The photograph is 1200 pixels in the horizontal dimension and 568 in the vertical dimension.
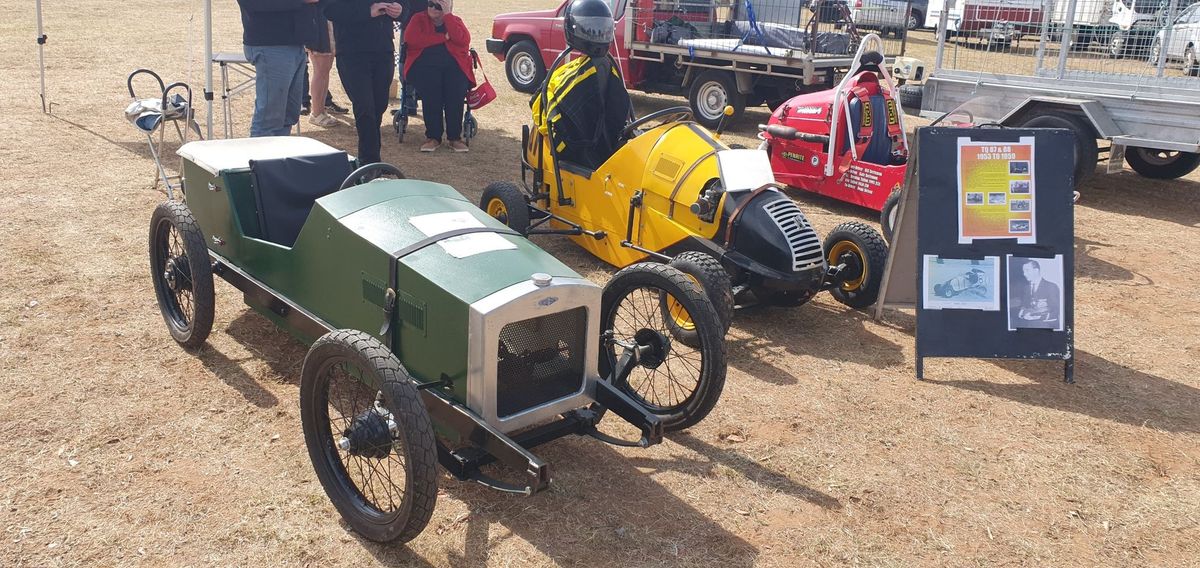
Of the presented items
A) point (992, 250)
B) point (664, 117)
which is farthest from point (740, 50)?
point (992, 250)

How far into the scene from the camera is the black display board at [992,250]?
489 centimetres

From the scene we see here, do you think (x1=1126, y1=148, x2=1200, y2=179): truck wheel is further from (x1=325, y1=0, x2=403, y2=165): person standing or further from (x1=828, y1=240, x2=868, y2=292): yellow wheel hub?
(x1=325, y1=0, x2=403, y2=165): person standing

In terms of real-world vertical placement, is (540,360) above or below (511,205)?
below

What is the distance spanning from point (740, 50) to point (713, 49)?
34cm

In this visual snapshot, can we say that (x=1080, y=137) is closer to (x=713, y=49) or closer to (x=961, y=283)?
(x=713, y=49)

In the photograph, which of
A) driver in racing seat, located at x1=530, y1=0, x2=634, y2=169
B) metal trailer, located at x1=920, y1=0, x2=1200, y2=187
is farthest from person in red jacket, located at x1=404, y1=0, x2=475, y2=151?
metal trailer, located at x1=920, y1=0, x2=1200, y2=187

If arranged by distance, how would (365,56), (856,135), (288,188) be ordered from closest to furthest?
(288,188) < (856,135) < (365,56)

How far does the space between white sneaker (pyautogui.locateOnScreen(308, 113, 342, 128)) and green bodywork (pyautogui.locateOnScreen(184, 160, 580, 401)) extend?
5.96 metres

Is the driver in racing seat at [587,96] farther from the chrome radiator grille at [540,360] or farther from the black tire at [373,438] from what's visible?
the black tire at [373,438]

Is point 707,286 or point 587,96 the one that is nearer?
point 707,286

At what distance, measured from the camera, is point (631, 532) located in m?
3.43

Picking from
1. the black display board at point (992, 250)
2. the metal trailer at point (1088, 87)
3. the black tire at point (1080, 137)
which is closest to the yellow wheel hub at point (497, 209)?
the black display board at point (992, 250)

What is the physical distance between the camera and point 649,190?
18.6ft

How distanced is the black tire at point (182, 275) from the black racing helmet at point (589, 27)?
2801 mm
